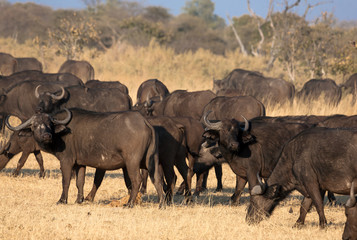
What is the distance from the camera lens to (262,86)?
78.3ft

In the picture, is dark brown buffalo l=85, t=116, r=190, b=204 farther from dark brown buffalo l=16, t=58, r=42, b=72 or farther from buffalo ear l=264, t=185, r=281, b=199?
dark brown buffalo l=16, t=58, r=42, b=72

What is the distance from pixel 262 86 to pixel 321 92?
Answer: 2340 millimetres

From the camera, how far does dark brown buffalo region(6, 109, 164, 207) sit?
29.9 ft

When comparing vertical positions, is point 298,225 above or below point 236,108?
below

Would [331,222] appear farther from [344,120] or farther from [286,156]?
[344,120]

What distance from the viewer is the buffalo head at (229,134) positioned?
29.1ft

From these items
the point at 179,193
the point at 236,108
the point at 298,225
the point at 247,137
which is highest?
the point at 247,137

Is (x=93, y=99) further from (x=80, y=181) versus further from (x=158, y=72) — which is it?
(x=158, y=72)

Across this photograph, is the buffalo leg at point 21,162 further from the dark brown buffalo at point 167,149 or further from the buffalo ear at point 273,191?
the buffalo ear at point 273,191

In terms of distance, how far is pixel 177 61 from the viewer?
3434 centimetres

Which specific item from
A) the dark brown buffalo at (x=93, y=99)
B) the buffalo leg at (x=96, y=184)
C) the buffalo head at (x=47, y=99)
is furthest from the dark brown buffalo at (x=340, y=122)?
the buffalo head at (x=47, y=99)

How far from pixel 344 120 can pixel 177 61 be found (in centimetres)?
2321

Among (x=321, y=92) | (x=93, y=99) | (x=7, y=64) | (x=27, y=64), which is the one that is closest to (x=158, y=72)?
(x=27, y=64)

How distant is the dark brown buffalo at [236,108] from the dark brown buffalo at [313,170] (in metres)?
6.10
